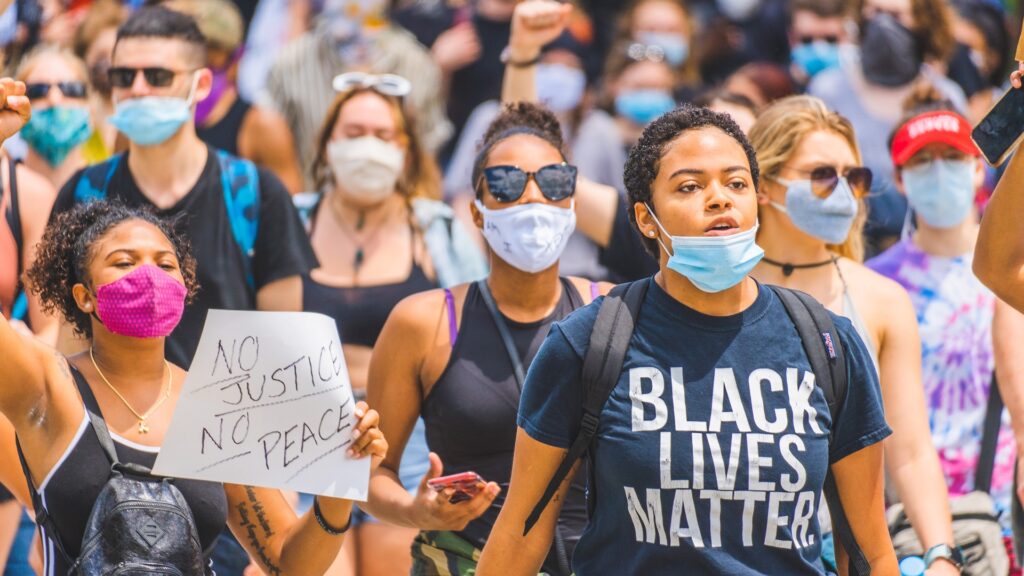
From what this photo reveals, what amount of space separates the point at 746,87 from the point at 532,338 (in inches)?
159

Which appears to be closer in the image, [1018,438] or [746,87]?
[1018,438]

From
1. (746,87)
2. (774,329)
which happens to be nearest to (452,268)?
(746,87)

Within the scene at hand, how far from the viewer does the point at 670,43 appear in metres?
9.74

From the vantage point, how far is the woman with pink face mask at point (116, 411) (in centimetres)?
408

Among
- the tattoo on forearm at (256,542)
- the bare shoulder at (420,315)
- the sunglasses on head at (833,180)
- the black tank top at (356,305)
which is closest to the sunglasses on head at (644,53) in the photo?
the black tank top at (356,305)

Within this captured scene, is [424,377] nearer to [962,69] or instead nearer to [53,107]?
[53,107]

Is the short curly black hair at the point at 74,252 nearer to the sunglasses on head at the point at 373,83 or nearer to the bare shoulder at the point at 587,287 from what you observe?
the bare shoulder at the point at 587,287

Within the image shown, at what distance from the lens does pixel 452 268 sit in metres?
6.87

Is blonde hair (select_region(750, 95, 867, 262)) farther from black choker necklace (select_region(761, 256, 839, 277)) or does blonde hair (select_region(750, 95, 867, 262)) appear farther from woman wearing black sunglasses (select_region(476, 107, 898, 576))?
woman wearing black sunglasses (select_region(476, 107, 898, 576))

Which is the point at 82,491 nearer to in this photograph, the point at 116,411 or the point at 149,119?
the point at 116,411

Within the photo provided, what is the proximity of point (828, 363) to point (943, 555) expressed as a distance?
1.32 metres

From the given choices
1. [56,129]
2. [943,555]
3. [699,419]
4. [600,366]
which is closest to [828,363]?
[699,419]

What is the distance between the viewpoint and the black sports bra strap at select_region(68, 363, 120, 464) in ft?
13.6

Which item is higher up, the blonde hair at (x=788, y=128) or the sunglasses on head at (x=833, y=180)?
the blonde hair at (x=788, y=128)
